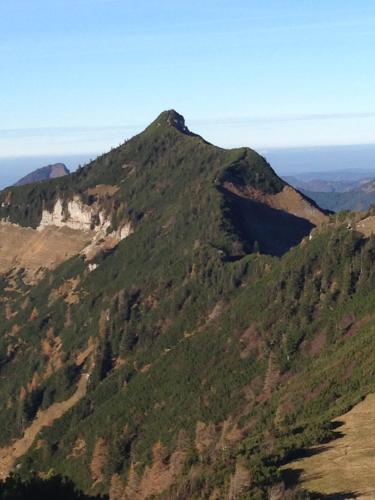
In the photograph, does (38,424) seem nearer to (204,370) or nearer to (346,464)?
(204,370)

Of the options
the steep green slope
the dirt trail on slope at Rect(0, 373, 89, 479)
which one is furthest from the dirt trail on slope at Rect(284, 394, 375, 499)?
the dirt trail on slope at Rect(0, 373, 89, 479)

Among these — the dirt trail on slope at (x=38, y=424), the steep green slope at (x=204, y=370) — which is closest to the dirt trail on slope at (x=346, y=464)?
the steep green slope at (x=204, y=370)

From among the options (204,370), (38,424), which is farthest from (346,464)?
(38,424)

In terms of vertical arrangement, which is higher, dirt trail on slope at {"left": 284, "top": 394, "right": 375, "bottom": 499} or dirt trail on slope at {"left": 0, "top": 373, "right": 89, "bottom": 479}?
dirt trail on slope at {"left": 284, "top": 394, "right": 375, "bottom": 499}

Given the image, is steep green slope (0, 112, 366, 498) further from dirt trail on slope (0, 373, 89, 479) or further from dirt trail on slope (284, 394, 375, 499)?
dirt trail on slope (284, 394, 375, 499)

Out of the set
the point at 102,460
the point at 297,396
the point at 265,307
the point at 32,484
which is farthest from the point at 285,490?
the point at 265,307

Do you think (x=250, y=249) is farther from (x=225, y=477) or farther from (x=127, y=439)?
(x=225, y=477)

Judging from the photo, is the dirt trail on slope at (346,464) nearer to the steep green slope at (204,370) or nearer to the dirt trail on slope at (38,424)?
the steep green slope at (204,370)
